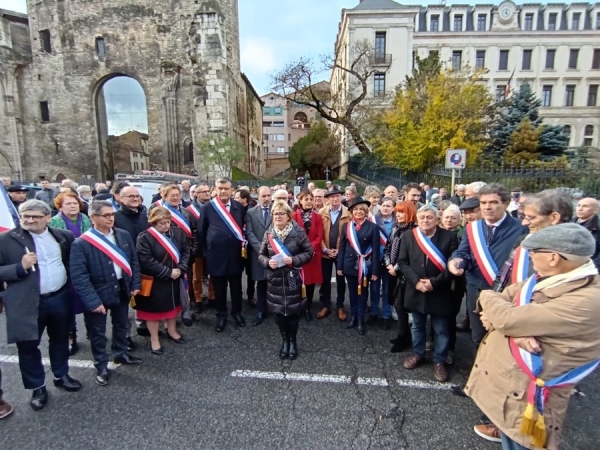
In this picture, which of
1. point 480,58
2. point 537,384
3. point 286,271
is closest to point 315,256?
point 286,271

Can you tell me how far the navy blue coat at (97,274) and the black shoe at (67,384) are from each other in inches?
29.1

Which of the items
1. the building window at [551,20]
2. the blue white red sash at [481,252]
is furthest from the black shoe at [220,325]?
the building window at [551,20]

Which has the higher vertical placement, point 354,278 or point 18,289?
point 18,289

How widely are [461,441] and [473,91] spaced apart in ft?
51.4

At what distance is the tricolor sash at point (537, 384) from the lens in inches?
72.9

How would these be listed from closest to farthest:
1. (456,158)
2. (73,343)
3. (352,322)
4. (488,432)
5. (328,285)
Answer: (488,432), (73,343), (352,322), (328,285), (456,158)

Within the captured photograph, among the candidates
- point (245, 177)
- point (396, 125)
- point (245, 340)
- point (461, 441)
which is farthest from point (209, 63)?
point (461, 441)

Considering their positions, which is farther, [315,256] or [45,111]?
[45,111]

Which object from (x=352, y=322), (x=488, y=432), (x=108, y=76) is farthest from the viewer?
(x=108, y=76)

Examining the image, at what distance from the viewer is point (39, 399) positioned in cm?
314

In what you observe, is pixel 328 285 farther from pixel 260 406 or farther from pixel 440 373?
pixel 260 406

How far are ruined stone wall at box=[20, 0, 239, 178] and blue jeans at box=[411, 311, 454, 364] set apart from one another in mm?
20956

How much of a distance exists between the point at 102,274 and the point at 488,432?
386cm

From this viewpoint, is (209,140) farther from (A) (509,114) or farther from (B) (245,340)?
(B) (245,340)
